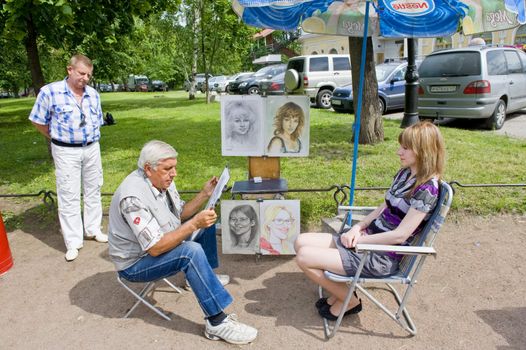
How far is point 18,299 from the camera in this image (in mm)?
3438

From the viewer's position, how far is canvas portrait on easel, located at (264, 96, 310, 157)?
390cm

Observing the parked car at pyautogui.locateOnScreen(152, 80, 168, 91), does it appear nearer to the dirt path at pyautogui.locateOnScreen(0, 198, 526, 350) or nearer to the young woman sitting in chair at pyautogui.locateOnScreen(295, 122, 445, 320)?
the dirt path at pyautogui.locateOnScreen(0, 198, 526, 350)

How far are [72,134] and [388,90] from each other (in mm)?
9408

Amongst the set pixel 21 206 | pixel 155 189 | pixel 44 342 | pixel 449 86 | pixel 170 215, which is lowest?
pixel 44 342

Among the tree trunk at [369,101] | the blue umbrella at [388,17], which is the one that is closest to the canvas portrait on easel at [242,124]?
the blue umbrella at [388,17]

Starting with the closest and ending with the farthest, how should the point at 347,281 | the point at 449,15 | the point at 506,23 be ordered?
the point at 347,281
the point at 506,23
the point at 449,15

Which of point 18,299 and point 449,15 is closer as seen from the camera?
point 18,299

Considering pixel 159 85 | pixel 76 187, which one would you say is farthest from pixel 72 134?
pixel 159 85

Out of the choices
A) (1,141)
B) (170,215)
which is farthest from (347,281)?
(1,141)

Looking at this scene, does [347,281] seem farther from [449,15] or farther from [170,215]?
[449,15]

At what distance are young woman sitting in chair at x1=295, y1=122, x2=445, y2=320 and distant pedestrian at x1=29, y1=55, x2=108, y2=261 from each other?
97.5 inches

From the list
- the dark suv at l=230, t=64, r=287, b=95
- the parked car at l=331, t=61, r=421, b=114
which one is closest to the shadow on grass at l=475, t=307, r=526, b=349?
the parked car at l=331, t=61, r=421, b=114

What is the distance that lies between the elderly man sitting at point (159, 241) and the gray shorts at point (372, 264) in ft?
2.59

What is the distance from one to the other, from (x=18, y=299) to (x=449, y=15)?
4.78 m
